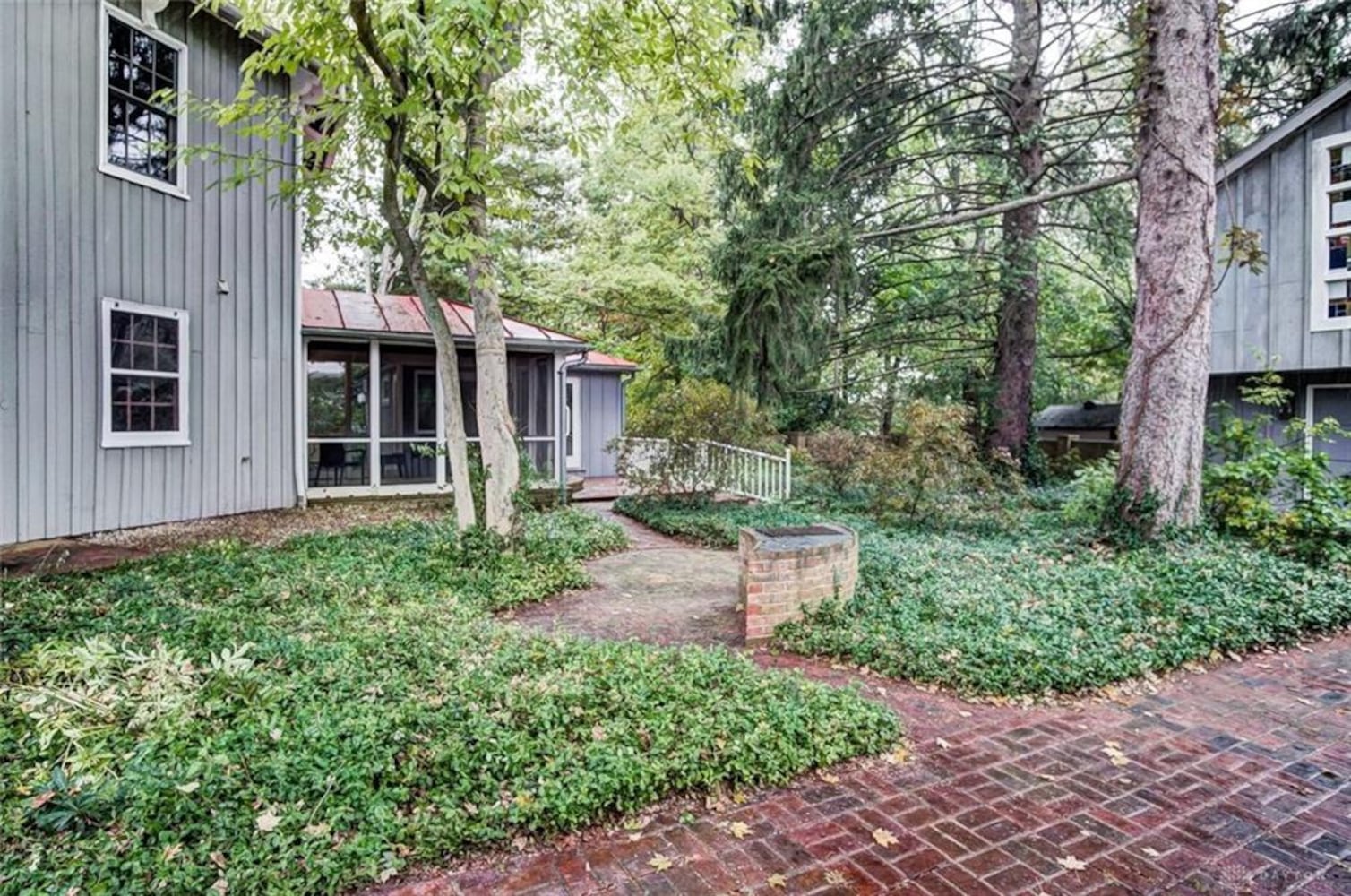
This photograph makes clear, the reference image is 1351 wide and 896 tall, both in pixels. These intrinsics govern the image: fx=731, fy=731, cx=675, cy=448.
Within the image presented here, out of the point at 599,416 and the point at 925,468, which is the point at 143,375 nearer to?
the point at 925,468

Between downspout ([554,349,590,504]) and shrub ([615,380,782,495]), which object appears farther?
downspout ([554,349,590,504])

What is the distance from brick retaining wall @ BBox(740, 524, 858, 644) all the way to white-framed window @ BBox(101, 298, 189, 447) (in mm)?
6664

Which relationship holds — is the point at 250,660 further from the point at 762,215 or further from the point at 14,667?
the point at 762,215

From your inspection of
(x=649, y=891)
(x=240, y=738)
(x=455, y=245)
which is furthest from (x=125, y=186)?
Result: (x=649, y=891)

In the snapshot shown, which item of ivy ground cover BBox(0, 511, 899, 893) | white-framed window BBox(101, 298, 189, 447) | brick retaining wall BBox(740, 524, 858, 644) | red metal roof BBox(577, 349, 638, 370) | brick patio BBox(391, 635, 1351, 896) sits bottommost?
brick patio BBox(391, 635, 1351, 896)

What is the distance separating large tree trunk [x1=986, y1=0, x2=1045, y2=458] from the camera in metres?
10.7

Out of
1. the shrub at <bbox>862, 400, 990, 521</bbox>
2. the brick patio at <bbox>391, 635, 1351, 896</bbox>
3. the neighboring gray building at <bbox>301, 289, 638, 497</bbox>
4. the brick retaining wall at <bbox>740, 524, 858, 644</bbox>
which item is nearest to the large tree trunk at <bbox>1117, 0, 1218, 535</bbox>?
the shrub at <bbox>862, 400, 990, 521</bbox>

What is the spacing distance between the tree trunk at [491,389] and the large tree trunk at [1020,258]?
758cm

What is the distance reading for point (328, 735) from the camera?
3045mm

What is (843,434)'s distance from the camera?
1052 cm

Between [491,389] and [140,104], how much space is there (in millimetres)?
5066

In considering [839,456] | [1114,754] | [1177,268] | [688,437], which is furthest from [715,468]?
[1114,754]

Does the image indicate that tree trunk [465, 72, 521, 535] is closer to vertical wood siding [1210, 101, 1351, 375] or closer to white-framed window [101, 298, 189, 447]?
white-framed window [101, 298, 189, 447]

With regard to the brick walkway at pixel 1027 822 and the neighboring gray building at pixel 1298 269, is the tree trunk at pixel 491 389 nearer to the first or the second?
the brick walkway at pixel 1027 822
